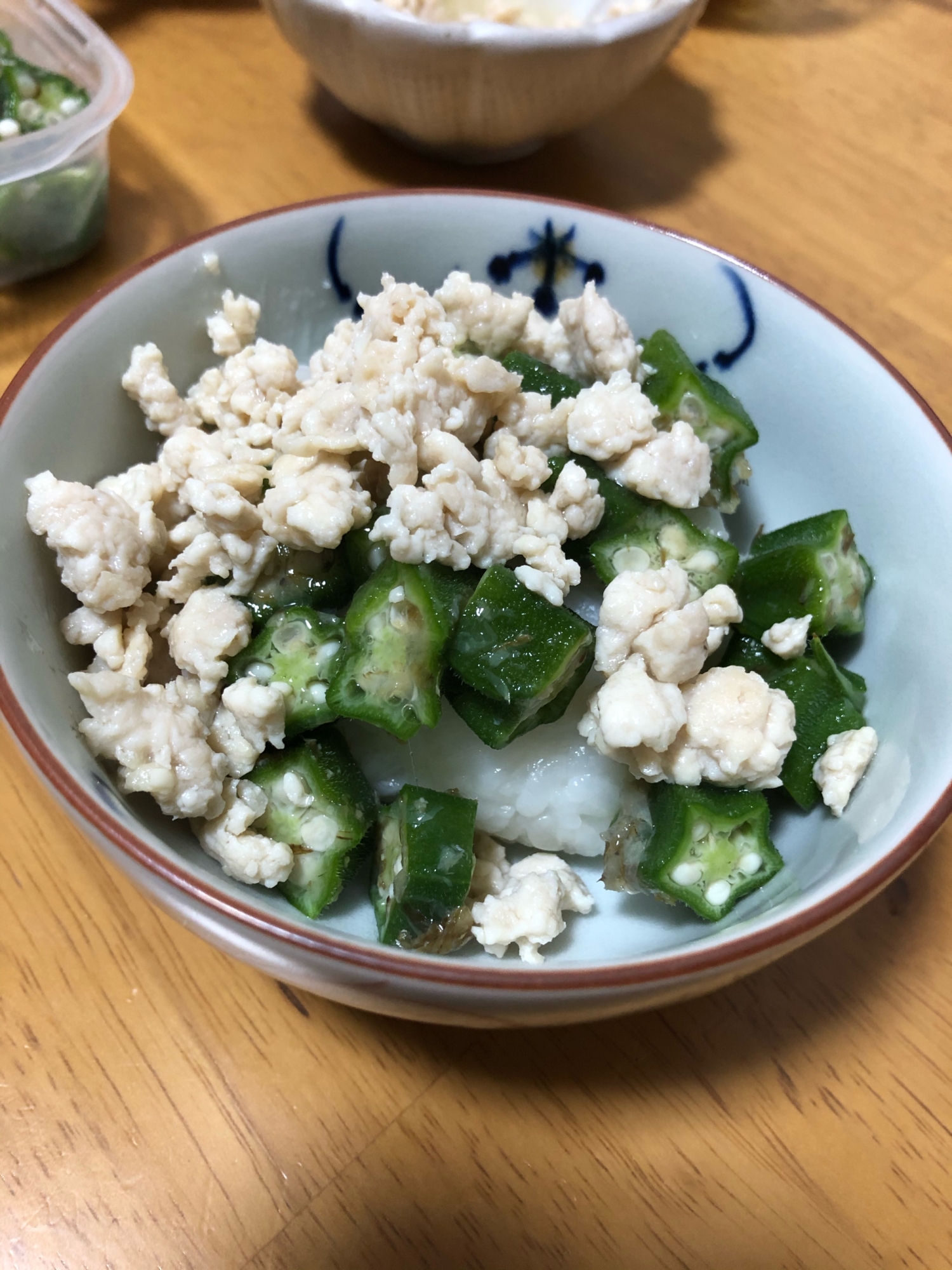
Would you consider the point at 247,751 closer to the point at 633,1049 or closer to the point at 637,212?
the point at 633,1049

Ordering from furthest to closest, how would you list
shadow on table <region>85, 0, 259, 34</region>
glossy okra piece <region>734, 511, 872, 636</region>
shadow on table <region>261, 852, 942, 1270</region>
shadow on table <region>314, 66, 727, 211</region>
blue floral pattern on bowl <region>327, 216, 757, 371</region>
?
1. shadow on table <region>85, 0, 259, 34</region>
2. shadow on table <region>314, 66, 727, 211</region>
3. blue floral pattern on bowl <region>327, 216, 757, 371</region>
4. glossy okra piece <region>734, 511, 872, 636</region>
5. shadow on table <region>261, 852, 942, 1270</region>

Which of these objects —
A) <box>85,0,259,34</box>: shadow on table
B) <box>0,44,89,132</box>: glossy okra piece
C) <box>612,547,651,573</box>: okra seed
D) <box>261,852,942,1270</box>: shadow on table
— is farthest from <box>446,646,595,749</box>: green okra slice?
<box>85,0,259,34</box>: shadow on table

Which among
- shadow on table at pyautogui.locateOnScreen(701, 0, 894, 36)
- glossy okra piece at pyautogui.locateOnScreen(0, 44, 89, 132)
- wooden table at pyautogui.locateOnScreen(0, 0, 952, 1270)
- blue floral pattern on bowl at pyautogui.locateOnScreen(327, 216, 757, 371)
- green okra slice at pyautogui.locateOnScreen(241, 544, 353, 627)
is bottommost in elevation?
wooden table at pyautogui.locateOnScreen(0, 0, 952, 1270)

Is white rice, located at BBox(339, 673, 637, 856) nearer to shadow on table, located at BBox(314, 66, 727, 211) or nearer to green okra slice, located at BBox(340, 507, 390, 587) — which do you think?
green okra slice, located at BBox(340, 507, 390, 587)

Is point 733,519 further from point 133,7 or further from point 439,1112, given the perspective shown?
point 133,7

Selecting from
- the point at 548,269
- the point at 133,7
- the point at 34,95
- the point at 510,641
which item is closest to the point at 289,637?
the point at 510,641

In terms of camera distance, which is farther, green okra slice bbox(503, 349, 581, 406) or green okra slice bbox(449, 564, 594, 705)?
green okra slice bbox(503, 349, 581, 406)
